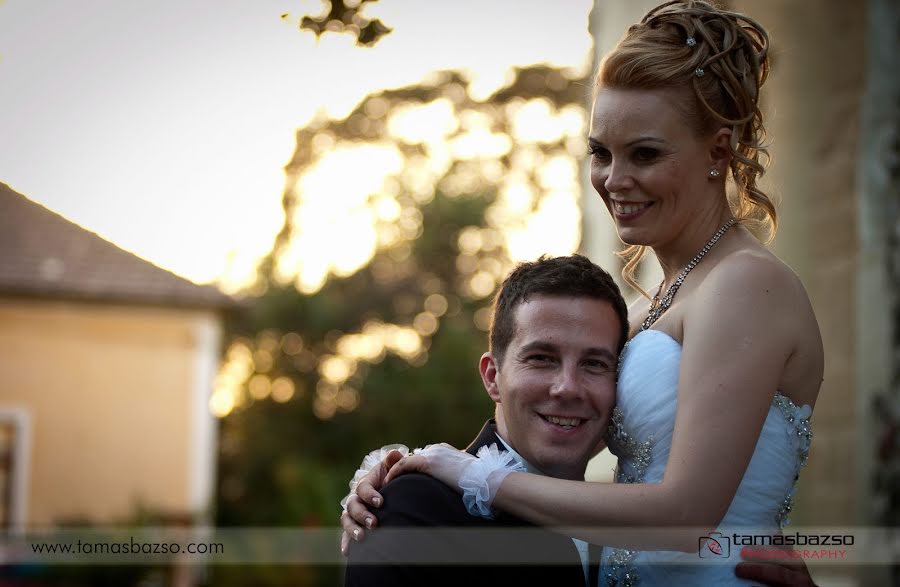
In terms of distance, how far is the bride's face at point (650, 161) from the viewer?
8.39 ft

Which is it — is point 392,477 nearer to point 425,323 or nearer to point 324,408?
point 425,323

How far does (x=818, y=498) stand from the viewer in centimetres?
592

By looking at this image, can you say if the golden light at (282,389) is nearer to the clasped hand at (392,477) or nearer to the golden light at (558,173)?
the golden light at (558,173)

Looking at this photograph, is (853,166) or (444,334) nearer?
(853,166)

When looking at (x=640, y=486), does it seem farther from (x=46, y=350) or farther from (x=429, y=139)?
(x=429, y=139)

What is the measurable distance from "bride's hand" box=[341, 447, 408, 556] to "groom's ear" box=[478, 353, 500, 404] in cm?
27

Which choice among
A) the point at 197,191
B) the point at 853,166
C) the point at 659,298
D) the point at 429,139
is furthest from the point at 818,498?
the point at 429,139

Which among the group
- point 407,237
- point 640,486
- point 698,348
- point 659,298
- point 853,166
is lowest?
point 640,486

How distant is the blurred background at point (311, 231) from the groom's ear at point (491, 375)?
83 centimetres

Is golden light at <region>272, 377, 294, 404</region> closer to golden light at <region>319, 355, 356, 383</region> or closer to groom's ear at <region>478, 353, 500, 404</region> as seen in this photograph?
golden light at <region>319, 355, 356, 383</region>

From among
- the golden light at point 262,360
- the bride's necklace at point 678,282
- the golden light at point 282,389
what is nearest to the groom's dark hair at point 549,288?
the bride's necklace at point 678,282

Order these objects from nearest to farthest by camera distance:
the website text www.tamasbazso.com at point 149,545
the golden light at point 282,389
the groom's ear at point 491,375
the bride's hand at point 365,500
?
the bride's hand at point 365,500
the groom's ear at point 491,375
the website text www.tamasbazso.com at point 149,545
the golden light at point 282,389

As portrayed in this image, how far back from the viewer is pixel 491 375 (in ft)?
8.89

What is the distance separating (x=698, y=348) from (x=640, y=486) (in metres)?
0.35
